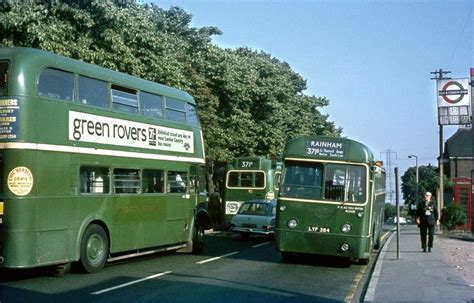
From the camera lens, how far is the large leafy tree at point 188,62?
18812 millimetres

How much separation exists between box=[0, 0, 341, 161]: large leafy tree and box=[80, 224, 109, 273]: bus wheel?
6.55 metres

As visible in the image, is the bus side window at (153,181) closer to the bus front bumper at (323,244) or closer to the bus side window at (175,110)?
the bus side window at (175,110)

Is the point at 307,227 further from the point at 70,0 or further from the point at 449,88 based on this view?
the point at 449,88

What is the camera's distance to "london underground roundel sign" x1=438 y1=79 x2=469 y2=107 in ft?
92.2

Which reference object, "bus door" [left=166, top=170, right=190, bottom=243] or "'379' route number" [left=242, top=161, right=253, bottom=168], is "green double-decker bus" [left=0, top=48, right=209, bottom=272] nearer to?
"bus door" [left=166, top=170, right=190, bottom=243]

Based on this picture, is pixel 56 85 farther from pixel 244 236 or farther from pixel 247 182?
pixel 247 182

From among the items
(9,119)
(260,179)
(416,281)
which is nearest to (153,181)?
(9,119)

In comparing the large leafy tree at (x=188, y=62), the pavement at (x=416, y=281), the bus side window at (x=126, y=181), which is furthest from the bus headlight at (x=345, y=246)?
the large leafy tree at (x=188, y=62)

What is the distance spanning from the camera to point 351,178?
1585 centimetres

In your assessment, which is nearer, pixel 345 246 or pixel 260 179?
pixel 345 246

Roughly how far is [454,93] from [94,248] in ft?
63.0

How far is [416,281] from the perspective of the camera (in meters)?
13.0

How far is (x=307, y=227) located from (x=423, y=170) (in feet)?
311

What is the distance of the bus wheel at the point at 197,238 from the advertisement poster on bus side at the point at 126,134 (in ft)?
7.37
